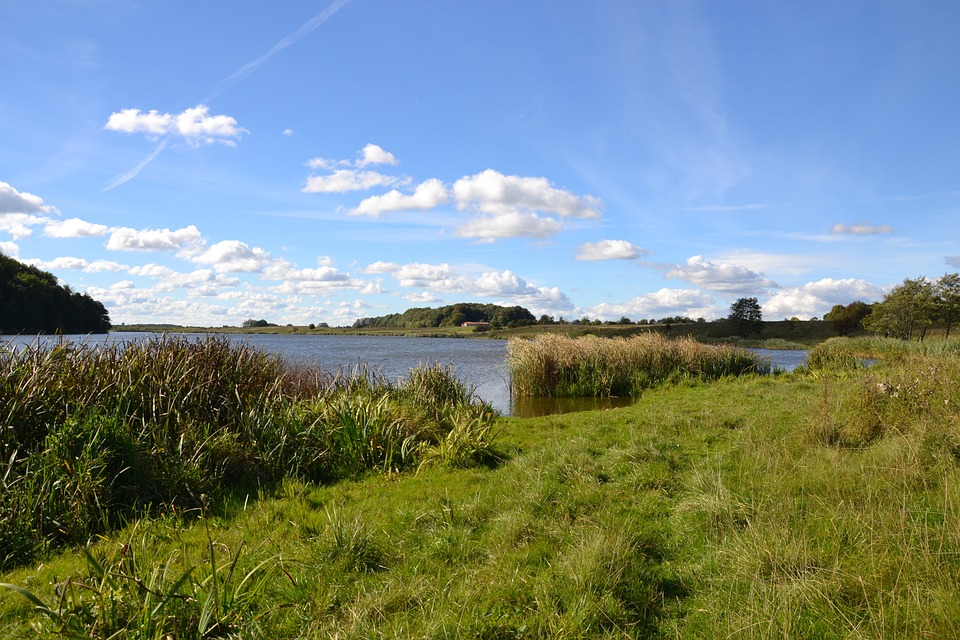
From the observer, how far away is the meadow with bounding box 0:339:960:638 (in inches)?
129

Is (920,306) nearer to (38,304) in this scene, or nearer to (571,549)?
(571,549)

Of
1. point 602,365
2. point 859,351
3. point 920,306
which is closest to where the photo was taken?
point 602,365

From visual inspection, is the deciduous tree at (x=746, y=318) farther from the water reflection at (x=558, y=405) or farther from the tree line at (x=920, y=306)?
the water reflection at (x=558, y=405)

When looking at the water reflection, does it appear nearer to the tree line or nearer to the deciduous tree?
the tree line

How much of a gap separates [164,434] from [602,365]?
14914 mm

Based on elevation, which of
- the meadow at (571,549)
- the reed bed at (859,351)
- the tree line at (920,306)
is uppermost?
the tree line at (920,306)

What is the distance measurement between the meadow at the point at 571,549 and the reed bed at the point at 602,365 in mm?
11125

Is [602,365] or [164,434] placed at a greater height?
[602,365]

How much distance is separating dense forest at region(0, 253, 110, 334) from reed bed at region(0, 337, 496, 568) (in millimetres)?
42138

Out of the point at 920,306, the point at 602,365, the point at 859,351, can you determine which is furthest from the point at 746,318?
the point at 602,365

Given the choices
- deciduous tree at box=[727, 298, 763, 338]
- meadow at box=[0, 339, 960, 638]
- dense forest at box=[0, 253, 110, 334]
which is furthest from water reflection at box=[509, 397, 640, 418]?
deciduous tree at box=[727, 298, 763, 338]

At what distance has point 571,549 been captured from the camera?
164 inches

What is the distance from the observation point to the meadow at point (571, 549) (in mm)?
3270

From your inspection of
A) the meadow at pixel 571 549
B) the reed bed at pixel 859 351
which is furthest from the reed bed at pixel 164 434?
the reed bed at pixel 859 351
